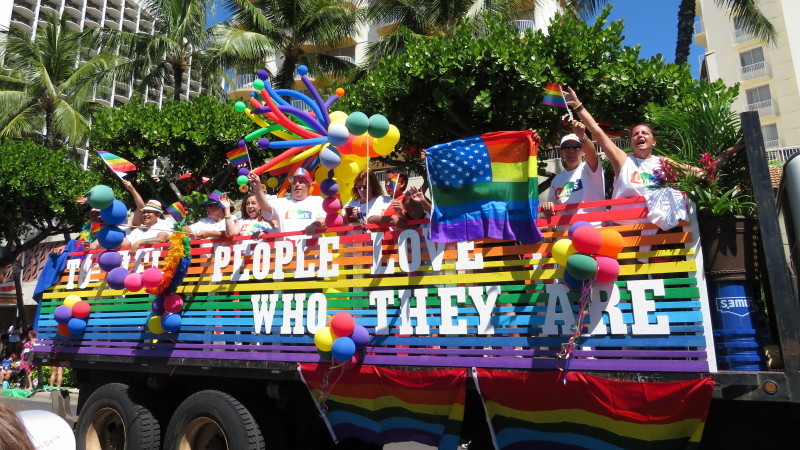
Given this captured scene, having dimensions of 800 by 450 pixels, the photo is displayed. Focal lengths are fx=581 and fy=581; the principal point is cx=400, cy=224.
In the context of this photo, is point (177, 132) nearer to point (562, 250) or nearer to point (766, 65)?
point (562, 250)

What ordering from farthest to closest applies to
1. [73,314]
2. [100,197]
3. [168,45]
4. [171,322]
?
[168,45], [73,314], [100,197], [171,322]

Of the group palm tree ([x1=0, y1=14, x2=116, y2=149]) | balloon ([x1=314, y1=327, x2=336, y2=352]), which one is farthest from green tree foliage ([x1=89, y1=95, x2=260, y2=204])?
balloon ([x1=314, y1=327, x2=336, y2=352])

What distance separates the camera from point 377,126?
4609 millimetres

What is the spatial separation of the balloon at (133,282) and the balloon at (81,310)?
0.79 metres

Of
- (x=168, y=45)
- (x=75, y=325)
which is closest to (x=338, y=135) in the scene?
(x=75, y=325)

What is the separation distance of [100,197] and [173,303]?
3.68 feet

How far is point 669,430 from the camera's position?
2998 millimetres

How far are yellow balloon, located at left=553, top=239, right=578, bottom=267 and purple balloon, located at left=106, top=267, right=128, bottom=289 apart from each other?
3898 millimetres

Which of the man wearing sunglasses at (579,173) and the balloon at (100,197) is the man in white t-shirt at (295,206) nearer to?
the balloon at (100,197)

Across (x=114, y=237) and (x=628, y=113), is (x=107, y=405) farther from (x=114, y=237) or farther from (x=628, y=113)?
(x=628, y=113)

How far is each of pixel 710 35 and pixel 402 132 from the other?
31.2 metres

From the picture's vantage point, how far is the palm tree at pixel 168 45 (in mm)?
16438

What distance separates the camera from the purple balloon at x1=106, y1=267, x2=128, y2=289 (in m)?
5.21

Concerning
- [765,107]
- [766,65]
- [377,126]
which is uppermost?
[766,65]
